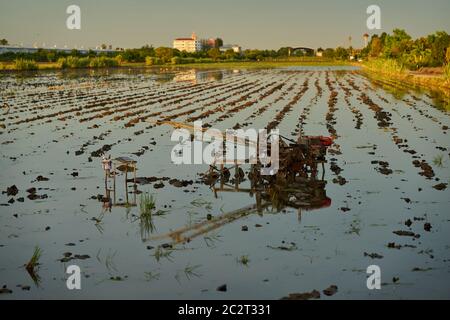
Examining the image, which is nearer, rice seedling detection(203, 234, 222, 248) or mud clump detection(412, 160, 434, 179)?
rice seedling detection(203, 234, 222, 248)

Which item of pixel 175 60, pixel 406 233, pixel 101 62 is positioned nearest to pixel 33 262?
pixel 406 233

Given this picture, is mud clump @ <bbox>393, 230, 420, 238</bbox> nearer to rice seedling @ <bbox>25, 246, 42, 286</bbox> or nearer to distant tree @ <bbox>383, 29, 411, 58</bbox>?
rice seedling @ <bbox>25, 246, 42, 286</bbox>

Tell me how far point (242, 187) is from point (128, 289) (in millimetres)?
5435

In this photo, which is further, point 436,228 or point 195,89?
point 195,89

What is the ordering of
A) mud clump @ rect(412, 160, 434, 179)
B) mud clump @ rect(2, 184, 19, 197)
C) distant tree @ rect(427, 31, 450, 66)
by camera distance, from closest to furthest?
mud clump @ rect(2, 184, 19, 197) < mud clump @ rect(412, 160, 434, 179) < distant tree @ rect(427, 31, 450, 66)

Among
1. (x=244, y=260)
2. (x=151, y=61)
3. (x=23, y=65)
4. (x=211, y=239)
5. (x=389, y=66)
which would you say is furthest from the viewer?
(x=151, y=61)

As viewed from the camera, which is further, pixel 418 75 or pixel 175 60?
pixel 175 60

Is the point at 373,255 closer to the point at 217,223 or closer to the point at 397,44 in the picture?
the point at 217,223

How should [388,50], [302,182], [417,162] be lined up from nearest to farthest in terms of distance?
[302,182] < [417,162] < [388,50]

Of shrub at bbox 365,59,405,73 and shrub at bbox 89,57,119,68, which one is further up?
shrub at bbox 89,57,119,68

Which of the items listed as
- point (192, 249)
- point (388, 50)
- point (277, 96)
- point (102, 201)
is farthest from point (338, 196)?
point (388, 50)

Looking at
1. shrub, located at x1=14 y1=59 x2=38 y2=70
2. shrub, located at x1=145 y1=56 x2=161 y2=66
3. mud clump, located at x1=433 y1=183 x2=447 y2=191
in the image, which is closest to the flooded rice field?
mud clump, located at x1=433 y1=183 x2=447 y2=191
